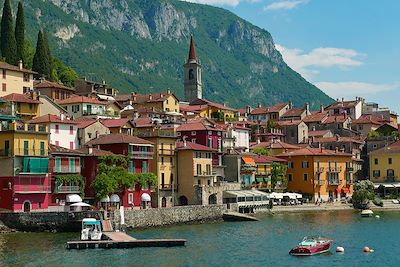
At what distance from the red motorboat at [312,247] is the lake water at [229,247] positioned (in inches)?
28.3

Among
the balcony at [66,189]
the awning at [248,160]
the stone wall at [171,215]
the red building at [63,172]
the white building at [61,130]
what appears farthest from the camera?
the awning at [248,160]

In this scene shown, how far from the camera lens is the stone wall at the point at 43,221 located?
71.7m

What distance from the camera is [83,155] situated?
8238 cm

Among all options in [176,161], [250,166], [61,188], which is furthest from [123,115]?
[61,188]

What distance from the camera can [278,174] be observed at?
121 metres

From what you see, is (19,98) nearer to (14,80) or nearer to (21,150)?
(14,80)

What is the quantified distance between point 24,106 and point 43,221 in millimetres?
32973

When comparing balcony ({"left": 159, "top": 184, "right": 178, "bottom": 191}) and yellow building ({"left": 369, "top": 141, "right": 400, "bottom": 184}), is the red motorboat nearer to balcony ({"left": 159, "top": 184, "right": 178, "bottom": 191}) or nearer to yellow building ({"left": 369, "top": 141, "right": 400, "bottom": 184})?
balcony ({"left": 159, "top": 184, "right": 178, "bottom": 191})

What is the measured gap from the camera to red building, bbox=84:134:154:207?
8656 centimetres

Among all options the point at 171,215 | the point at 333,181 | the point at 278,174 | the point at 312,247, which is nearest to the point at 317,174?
the point at 333,181

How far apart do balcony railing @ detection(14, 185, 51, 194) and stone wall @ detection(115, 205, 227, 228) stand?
855 cm

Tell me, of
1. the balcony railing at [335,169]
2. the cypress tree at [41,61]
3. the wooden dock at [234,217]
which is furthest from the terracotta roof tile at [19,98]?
the balcony railing at [335,169]

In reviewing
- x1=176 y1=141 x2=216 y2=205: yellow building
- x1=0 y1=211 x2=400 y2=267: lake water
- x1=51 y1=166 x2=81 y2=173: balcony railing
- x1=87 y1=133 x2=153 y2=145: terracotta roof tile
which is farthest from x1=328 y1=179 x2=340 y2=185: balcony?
x1=51 y1=166 x2=81 y2=173: balcony railing

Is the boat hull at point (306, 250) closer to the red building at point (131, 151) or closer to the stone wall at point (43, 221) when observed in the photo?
the stone wall at point (43, 221)
